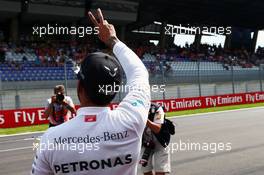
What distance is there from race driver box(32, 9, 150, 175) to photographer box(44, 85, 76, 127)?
6.67 metres

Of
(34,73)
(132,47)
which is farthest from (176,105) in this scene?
(132,47)

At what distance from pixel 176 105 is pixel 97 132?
66.3 ft

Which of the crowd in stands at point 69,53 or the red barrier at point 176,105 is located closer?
the red barrier at point 176,105

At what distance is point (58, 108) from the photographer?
8633mm

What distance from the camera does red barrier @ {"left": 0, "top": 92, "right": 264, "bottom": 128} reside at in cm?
1602

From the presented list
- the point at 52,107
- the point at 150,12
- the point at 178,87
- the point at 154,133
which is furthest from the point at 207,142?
the point at 150,12

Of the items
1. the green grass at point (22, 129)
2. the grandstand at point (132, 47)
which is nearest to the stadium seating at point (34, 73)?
the grandstand at point (132, 47)

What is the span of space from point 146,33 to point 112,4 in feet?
43.9

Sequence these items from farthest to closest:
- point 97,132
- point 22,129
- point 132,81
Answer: point 22,129
point 132,81
point 97,132

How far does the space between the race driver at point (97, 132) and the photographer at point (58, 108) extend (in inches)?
263

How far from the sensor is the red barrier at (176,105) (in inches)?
631

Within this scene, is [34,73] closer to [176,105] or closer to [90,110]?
[176,105]

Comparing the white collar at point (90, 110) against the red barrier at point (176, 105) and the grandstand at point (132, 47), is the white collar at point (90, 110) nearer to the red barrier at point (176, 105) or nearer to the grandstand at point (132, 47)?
the red barrier at point (176, 105)

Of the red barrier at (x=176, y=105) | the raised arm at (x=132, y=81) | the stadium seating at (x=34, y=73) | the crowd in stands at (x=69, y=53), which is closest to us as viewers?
the raised arm at (x=132, y=81)
